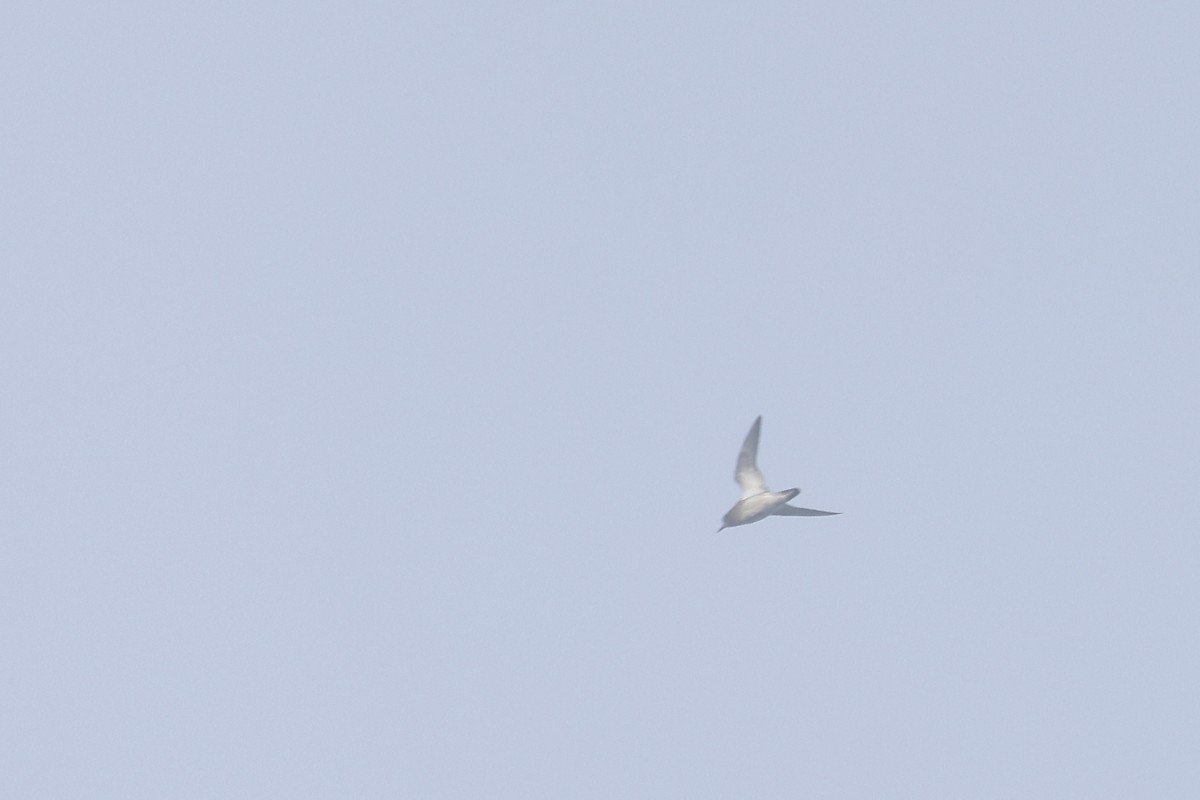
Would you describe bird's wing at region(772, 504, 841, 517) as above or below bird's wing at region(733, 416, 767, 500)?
below

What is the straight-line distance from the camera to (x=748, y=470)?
55.5 meters

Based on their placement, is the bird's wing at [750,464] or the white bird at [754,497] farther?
the bird's wing at [750,464]

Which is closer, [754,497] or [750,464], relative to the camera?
[754,497]

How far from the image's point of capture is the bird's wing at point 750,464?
181 ft

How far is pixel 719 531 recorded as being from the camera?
54750 millimetres

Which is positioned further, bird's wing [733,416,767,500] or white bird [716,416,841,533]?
bird's wing [733,416,767,500]

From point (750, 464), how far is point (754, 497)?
2757 mm

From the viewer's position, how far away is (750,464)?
55531 millimetres

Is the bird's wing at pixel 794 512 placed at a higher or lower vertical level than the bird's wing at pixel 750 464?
lower

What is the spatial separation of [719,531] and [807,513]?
14.4 ft

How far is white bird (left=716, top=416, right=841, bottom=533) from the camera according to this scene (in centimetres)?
5175

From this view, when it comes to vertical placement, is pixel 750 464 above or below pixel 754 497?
above

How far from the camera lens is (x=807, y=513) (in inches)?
2085

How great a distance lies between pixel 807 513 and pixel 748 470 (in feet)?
13.0
